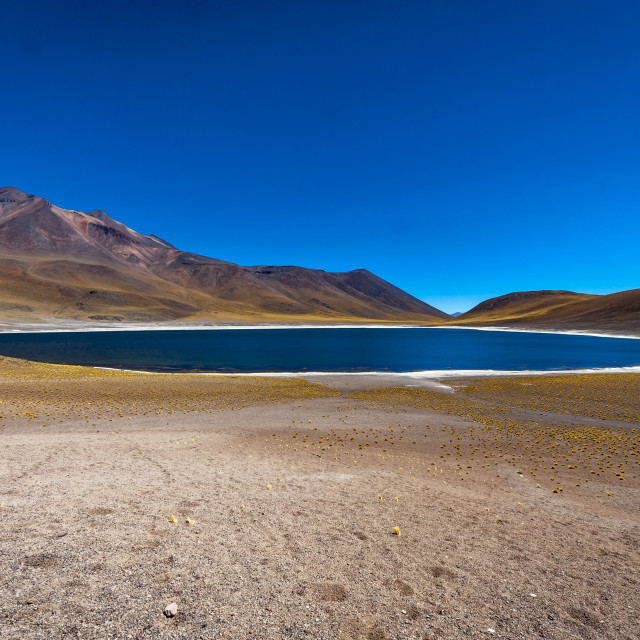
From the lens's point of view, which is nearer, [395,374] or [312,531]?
[312,531]

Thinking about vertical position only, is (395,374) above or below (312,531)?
above

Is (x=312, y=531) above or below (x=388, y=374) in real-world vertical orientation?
below

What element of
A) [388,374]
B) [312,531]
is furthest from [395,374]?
[312,531]

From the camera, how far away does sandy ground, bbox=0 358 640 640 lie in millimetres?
5480

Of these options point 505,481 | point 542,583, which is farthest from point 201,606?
point 505,481

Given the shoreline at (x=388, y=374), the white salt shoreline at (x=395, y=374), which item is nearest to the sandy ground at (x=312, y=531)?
the shoreline at (x=388, y=374)

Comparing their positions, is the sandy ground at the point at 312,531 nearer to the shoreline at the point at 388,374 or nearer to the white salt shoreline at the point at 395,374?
the shoreline at the point at 388,374

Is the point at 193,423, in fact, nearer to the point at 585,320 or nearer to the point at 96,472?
the point at 96,472

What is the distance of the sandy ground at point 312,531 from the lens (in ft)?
18.0

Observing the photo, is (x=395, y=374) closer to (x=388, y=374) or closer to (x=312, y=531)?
(x=388, y=374)

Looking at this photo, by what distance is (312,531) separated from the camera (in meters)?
8.38

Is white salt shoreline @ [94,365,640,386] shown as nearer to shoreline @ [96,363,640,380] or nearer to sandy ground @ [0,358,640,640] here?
shoreline @ [96,363,640,380]

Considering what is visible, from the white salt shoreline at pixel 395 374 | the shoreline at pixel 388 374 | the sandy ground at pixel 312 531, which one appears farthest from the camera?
the white salt shoreline at pixel 395 374

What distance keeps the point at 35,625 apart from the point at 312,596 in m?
3.77
